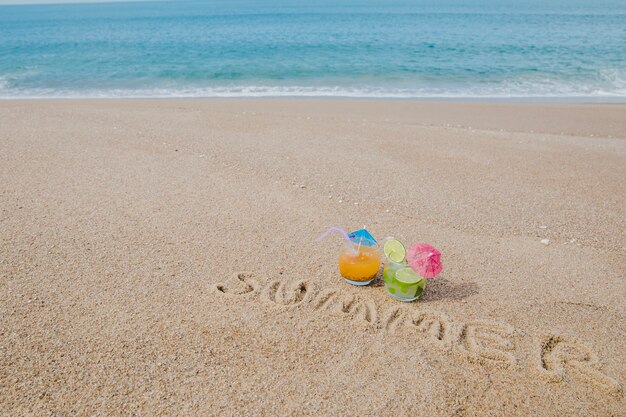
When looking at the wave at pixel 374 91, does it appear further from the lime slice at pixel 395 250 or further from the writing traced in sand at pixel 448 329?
the writing traced in sand at pixel 448 329

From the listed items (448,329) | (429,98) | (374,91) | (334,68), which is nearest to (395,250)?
(448,329)

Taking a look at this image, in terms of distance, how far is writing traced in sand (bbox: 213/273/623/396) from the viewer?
2424 millimetres

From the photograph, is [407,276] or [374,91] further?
[374,91]

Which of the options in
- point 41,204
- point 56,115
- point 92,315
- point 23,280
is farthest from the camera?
point 56,115

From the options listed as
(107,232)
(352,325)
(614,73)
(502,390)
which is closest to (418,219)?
(352,325)

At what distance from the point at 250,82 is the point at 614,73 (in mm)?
11502

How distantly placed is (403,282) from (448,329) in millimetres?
393

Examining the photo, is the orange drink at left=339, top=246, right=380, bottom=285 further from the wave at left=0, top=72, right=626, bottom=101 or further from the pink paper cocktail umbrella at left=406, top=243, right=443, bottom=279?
the wave at left=0, top=72, right=626, bottom=101

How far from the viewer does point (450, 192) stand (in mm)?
4715

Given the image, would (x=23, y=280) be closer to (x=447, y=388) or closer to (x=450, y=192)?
(x=447, y=388)

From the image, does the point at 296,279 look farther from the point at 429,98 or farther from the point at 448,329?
the point at 429,98

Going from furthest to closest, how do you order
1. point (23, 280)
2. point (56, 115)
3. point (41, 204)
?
point (56, 115), point (41, 204), point (23, 280)

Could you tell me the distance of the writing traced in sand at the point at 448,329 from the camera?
2.42 meters

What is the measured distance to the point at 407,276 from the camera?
9.58ft
